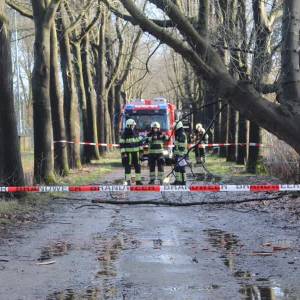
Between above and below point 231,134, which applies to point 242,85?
above

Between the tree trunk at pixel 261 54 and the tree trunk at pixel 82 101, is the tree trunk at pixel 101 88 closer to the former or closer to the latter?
the tree trunk at pixel 82 101

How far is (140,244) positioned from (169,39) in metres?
3.52

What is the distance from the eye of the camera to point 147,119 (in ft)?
90.0

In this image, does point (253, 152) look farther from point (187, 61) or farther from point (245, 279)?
point (187, 61)

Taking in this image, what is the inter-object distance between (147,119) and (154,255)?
19.5 meters

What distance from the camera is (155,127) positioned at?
18.0 meters

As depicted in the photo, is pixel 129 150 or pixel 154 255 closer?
pixel 154 255

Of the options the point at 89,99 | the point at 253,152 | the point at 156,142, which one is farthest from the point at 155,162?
the point at 89,99

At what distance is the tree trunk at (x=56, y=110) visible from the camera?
19173 millimetres

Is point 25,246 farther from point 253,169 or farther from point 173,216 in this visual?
point 253,169

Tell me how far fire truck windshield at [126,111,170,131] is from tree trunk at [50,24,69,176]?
7.40 metres

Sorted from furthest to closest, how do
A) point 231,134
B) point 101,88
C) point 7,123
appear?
point 101,88 → point 231,134 → point 7,123

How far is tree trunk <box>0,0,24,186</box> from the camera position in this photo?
1244 centimetres

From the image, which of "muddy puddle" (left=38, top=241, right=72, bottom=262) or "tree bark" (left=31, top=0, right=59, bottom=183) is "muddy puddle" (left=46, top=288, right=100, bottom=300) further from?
"tree bark" (left=31, top=0, right=59, bottom=183)
